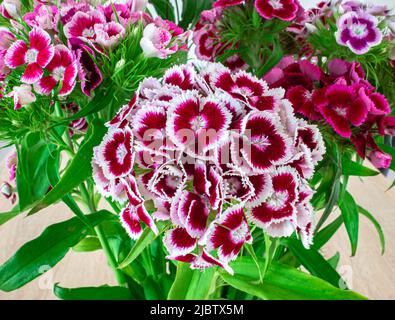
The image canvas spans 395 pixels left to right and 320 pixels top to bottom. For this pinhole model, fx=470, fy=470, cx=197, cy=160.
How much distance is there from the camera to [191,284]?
0.63m

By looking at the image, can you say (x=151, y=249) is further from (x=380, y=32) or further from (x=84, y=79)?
(x=380, y=32)

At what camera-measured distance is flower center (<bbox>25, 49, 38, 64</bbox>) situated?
519 millimetres

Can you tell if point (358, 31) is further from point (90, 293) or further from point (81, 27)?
point (90, 293)

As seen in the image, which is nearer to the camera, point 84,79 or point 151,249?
point 84,79

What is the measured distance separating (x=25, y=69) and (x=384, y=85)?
463mm

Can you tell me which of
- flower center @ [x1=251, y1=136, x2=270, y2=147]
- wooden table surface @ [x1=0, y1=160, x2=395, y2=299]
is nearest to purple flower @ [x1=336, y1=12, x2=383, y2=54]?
flower center @ [x1=251, y1=136, x2=270, y2=147]

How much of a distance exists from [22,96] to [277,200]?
0.29 m

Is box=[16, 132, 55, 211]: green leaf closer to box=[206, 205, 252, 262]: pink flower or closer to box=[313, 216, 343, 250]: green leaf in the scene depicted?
box=[206, 205, 252, 262]: pink flower

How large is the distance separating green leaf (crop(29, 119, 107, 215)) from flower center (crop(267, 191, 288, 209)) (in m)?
0.22

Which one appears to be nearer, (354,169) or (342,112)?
(342,112)

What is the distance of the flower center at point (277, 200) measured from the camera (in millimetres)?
476

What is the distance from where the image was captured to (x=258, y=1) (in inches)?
23.5

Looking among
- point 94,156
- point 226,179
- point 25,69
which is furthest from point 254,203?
point 25,69

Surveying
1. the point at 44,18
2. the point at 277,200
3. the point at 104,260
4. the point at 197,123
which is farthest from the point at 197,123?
the point at 104,260
